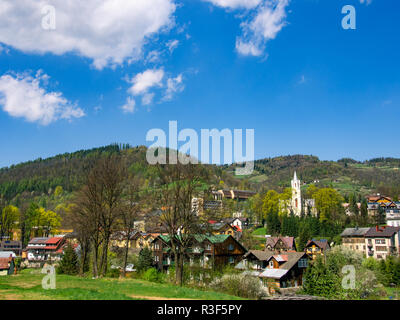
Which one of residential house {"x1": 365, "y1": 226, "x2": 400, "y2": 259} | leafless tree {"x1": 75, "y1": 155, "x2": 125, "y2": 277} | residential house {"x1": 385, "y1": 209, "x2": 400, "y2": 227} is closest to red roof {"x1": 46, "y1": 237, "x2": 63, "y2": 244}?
leafless tree {"x1": 75, "y1": 155, "x2": 125, "y2": 277}

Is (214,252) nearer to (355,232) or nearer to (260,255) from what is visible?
(260,255)

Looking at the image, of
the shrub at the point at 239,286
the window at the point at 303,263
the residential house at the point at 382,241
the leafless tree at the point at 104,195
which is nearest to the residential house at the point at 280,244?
the residential house at the point at 382,241

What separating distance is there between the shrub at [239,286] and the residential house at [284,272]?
14.1 metres

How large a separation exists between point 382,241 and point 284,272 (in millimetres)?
34657

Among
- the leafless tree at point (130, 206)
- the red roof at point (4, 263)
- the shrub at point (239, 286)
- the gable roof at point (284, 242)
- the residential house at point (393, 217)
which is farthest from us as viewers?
the residential house at point (393, 217)

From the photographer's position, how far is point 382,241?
70.0 m

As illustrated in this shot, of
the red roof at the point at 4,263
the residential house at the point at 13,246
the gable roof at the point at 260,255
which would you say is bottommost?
the residential house at the point at 13,246

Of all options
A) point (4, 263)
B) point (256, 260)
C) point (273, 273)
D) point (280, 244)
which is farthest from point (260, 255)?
point (4, 263)

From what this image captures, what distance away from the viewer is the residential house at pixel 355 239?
72.9 m

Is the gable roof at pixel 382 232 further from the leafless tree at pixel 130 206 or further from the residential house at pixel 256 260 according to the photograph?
the leafless tree at pixel 130 206

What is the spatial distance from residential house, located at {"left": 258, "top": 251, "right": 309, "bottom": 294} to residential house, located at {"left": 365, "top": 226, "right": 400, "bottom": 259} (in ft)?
A: 91.6

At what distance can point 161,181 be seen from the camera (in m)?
28.9

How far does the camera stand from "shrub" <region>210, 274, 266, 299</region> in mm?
32125
